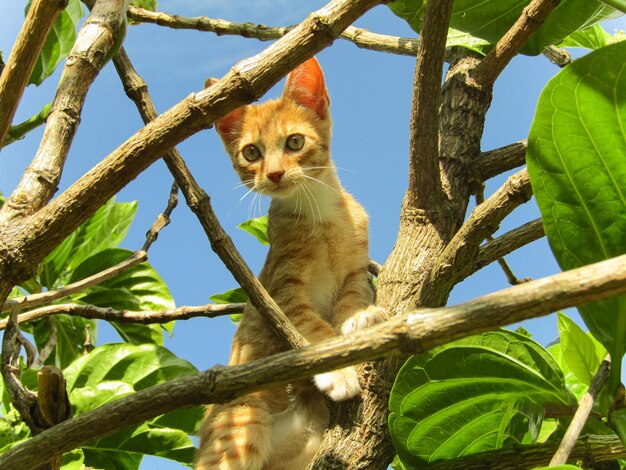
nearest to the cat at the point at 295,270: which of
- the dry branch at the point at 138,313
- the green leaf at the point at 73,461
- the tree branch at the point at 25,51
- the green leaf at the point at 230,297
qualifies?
the green leaf at the point at 230,297

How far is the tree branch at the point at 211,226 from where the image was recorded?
1.87 meters

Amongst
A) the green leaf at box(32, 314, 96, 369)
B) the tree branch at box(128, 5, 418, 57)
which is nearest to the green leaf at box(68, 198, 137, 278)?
the green leaf at box(32, 314, 96, 369)

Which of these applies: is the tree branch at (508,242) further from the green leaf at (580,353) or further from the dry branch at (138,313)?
the dry branch at (138,313)

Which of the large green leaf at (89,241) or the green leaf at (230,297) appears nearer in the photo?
the green leaf at (230,297)

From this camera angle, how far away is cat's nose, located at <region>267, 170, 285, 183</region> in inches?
134

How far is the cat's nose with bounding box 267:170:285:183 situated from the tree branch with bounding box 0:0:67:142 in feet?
6.41

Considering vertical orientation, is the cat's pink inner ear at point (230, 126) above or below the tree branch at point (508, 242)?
above

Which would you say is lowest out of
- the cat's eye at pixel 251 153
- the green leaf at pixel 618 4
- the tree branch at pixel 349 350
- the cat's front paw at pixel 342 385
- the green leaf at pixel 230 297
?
the tree branch at pixel 349 350

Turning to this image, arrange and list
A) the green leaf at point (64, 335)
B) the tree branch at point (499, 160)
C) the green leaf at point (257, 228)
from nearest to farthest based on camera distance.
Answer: the tree branch at point (499, 160) < the green leaf at point (64, 335) < the green leaf at point (257, 228)

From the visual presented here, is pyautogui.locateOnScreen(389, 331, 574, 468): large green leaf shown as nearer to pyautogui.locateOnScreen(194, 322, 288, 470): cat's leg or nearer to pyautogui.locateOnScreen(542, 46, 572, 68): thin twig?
pyautogui.locateOnScreen(194, 322, 288, 470): cat's leg

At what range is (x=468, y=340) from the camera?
5.14ft

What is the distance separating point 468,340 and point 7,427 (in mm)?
1391

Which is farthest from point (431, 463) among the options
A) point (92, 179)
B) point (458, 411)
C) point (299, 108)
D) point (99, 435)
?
point (299, 108)

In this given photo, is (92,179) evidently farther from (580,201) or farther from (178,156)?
(580,201)
